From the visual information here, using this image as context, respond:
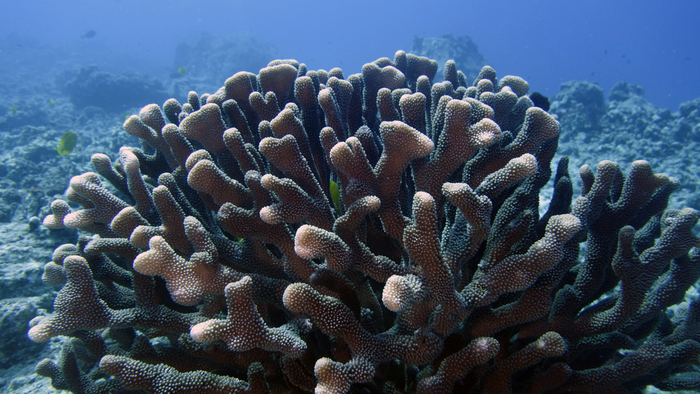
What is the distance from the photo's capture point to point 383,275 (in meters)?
1.78

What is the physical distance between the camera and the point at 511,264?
1.66 m

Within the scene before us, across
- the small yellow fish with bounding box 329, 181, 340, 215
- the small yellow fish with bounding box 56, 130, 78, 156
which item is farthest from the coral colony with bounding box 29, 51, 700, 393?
the small yellow fish with bounding box 56, 130, 78, 156

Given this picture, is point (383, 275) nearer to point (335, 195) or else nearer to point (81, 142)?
point (335, 195)

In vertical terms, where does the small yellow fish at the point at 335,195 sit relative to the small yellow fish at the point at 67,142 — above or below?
above

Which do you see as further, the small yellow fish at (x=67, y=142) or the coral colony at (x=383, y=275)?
the small yellow fish at (x=67, y=142)

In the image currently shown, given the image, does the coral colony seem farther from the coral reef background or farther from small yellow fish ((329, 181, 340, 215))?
the coral reef background

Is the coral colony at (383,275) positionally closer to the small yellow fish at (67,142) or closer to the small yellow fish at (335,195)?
the small yellow fish at (335,195)

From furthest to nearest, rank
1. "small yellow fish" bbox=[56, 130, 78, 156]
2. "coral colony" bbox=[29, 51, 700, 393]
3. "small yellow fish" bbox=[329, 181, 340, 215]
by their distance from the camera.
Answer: "small yellow fish" bbox=[56, 130, 78, 156]
"small yellow fish" bbox=[329, 181, 340, 215]
"coral colony" bbox=[29, 51, 700, 393]

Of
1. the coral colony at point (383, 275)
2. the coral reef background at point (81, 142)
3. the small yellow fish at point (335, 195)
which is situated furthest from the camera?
the coral reef background at point (81, 142)

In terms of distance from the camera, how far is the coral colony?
5.24 feet

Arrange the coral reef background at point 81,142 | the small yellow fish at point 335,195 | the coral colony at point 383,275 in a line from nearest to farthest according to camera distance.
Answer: the coral colony at point 383,275, the small yellow fish at point 335,195, the coral reef background at point 81,142

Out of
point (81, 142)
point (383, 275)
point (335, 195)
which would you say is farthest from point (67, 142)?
point (383, 275)

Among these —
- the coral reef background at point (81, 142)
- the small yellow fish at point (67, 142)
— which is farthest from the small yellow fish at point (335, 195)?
the small yellow fish at point (67, 142)

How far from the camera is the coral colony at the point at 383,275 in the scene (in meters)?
1.60
